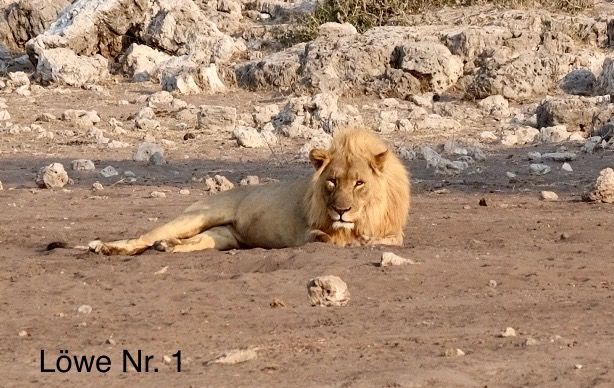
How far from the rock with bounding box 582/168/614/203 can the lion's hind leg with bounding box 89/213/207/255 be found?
3149mm

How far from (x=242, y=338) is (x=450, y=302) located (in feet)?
3.97

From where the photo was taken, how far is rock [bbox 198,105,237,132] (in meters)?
15.6

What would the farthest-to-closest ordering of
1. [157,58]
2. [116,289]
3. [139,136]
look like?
[157,58]
[139,136]
[116,289]

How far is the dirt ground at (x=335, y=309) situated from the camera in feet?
18.0

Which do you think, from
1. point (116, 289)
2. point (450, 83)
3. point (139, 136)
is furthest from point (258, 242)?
point (450, 83)

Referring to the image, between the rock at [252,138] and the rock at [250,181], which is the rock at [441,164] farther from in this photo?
the rock at [252,138]

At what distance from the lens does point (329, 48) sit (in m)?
18.0

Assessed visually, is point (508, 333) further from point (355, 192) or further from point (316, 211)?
point (316, 211)

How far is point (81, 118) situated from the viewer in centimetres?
1595

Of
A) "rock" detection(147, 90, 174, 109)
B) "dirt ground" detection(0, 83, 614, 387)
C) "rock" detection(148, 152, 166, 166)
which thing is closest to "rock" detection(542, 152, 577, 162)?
"dirt ground" detection(0, 83, 614, 387)

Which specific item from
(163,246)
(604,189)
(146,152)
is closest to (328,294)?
(163,246)

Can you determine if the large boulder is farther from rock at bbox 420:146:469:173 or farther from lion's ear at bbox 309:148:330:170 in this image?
lion's ear at bbox 309:148:330:170

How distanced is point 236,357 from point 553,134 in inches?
365

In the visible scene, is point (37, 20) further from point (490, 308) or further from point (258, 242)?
point (490, 308)
